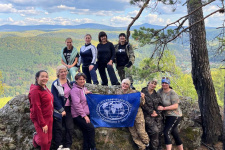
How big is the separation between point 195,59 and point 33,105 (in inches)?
227

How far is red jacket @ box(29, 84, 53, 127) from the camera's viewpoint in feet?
13.6

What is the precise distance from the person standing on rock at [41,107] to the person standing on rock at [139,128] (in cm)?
201

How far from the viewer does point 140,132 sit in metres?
5.41

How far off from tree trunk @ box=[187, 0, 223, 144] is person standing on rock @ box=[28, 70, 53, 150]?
5.37 metres

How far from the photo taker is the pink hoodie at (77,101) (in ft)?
16.4

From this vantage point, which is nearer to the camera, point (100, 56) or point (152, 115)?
point (152, 115)

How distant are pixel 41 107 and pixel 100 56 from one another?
306 centimetres

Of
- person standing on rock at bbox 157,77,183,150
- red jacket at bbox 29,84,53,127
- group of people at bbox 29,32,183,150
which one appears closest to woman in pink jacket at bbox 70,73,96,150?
group of people at bbox 29,32,183,150

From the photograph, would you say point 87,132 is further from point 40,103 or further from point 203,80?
point 203,80

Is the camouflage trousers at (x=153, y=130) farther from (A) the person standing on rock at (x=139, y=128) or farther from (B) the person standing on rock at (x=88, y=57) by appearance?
(B) the person standing on rock at (x=88, y=57)

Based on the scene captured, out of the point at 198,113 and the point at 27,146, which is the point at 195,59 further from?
the point at 27,146

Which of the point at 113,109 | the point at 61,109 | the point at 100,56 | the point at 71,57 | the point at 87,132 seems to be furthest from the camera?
the point at 71,57

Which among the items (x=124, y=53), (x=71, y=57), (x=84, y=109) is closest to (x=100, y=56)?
(x=124, y=53)

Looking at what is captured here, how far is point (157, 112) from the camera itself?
562 centimetres
